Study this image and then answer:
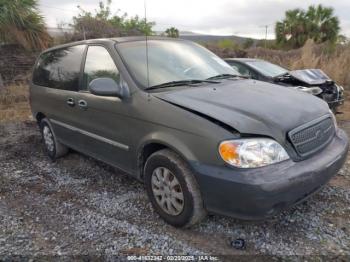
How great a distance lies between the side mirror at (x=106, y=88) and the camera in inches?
127

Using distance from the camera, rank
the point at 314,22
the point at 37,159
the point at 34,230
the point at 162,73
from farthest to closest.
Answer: the point at 314,22
the point at 37,159
the point at 162,73
the point at 34,230

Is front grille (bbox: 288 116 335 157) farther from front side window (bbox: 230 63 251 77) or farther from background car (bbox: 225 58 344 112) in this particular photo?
front side window (bbox: 230 63 251 77)

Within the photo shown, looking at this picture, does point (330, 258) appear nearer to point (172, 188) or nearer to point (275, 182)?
point (275, 182)

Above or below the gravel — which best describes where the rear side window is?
above

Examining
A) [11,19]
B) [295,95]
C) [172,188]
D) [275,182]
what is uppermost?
[11,19]

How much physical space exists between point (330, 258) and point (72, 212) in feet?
7.95

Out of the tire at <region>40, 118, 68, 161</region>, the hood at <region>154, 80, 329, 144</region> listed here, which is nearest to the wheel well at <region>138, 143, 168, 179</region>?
the hood at <region>154, 80, 329, 144</region>

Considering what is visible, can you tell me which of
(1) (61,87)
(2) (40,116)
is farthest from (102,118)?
(2) (40,116)

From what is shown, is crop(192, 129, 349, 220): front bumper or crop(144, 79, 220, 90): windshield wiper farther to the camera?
crop(144, 79, 220, 90): windshield wiper

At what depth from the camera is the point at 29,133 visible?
21.3ft

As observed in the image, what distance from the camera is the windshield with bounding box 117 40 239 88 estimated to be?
3.34 m

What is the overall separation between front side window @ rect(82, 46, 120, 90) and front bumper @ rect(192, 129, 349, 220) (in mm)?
1469

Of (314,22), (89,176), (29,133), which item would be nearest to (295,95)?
(89,176)

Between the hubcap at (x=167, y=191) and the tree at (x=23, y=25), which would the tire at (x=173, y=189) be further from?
the tree at (x=23, y=25)
